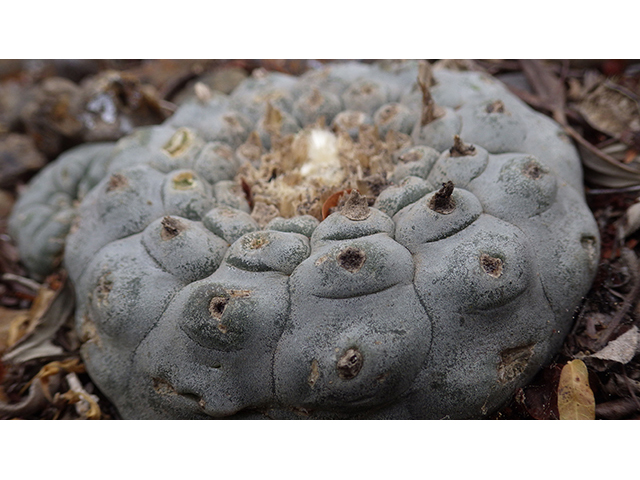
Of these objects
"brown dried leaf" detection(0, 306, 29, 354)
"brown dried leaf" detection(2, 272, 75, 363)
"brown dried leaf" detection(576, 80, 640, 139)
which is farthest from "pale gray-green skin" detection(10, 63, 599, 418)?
"brown dried leaf" detection(576, 80, 640, 139)

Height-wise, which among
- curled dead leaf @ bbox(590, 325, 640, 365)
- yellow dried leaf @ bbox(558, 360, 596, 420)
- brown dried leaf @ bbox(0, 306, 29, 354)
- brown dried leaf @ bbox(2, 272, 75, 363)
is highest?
curled dead leaf @ bbox(590, 325, 640, 365)

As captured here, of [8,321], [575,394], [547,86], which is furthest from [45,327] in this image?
[547,86]

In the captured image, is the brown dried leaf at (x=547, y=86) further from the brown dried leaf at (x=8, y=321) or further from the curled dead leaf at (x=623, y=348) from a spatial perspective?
the brown dried leaf at (x=8, y=321)

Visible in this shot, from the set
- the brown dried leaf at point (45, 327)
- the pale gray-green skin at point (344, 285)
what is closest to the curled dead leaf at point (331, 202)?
the pale gray-green skin at point (344, 285)

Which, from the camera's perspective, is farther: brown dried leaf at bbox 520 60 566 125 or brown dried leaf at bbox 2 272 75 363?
brown dried leaf at bbox 520 60 566 125

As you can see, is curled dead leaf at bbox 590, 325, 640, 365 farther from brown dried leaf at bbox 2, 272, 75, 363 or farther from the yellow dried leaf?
brown dried leaf at bbox 2, 272, 75, 363

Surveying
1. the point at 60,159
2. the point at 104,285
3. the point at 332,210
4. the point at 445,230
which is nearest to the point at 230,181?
the point at 332,210

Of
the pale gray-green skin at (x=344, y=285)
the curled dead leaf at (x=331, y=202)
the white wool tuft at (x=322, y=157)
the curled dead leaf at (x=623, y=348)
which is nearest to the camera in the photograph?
the pale gray-green skin at (x=344, y=285)

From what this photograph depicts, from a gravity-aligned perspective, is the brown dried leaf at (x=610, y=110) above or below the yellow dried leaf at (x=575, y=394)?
above
